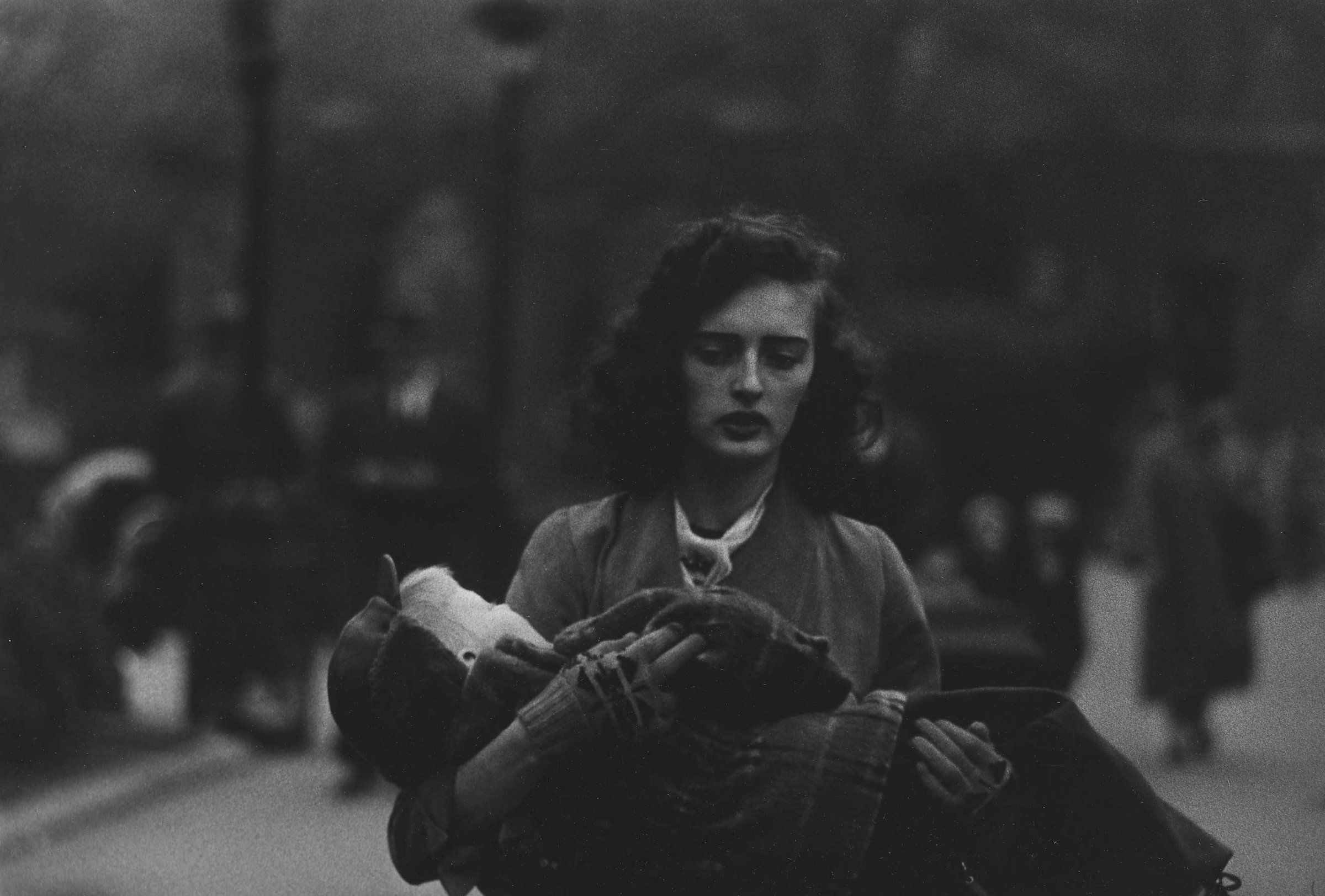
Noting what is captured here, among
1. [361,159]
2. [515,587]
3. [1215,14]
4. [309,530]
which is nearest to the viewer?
[515,587]

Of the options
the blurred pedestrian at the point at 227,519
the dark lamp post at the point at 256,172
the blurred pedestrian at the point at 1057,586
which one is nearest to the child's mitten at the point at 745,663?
the blurred pedestrian at the point at 1057,586

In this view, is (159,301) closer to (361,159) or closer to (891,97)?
(361,159)

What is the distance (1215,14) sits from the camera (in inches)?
830

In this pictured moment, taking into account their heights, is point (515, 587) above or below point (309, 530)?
above

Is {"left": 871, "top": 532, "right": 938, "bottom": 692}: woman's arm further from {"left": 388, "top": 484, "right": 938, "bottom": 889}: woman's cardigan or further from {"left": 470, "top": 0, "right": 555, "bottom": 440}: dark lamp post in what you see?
{"left": 470, "top": 0, "right": 555, "bottom": 440}: dark lamp post

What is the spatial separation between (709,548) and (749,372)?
243 millimetres

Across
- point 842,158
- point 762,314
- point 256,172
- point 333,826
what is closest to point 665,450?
point 762,314

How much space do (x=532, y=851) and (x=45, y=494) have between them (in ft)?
45.4

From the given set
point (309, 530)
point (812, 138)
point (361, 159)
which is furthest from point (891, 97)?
point (309, 530)

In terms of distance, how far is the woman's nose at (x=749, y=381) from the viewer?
9.33 feet

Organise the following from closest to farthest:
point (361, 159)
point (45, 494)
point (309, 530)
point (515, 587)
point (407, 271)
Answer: point (515, 587) → point (309, 530) → point (45, 494) → point (361, 159) → point (407, 271)

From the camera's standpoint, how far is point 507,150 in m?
11.5

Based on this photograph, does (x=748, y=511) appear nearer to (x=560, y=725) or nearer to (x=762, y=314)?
(x=762, y=314)

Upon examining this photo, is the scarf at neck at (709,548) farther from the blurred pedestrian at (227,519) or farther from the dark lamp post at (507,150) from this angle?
the dark lamp post at (507,150)
